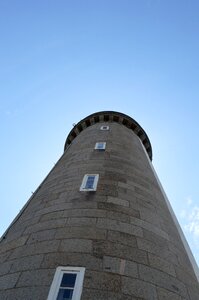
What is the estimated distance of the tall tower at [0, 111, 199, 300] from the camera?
4852 millimetres

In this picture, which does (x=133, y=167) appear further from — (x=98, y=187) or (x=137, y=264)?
(x=137, y=264)

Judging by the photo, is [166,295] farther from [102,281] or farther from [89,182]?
[89,182]

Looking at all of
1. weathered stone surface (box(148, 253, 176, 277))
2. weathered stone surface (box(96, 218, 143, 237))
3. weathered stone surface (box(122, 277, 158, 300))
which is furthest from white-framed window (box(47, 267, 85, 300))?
weathered stone surface (box(148, 253, 176, 277))

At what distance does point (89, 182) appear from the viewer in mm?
8477

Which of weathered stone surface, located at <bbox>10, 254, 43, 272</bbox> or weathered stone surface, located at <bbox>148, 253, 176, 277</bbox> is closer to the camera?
weathered stone surface, located at <bbox>10, 254, 43, 272</bbox>

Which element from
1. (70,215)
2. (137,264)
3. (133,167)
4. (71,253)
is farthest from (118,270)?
(133,167)

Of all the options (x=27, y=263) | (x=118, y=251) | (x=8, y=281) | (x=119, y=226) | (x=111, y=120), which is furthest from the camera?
(x=111, y=120)

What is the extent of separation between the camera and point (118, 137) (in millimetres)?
13398

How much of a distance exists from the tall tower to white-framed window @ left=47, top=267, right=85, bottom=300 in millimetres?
16

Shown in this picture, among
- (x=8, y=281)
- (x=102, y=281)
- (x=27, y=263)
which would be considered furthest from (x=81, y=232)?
(x=8, y=281)

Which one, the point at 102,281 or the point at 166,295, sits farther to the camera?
the point at 166,295

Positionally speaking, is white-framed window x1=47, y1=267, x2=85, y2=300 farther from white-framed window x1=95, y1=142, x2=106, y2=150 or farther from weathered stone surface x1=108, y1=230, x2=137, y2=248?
white-framed window x1=95, y1=142, x2=106, y2=150

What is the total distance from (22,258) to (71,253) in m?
1.12

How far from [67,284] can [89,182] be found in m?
3.90
